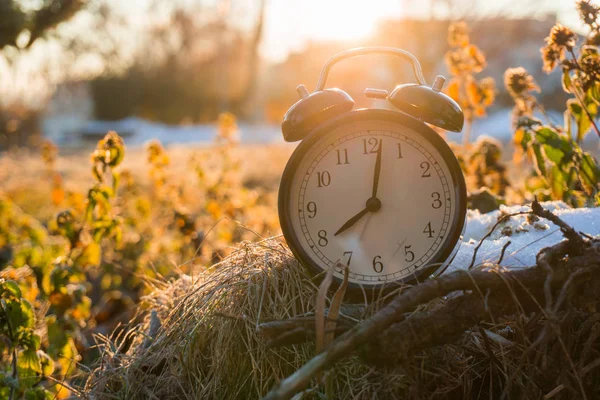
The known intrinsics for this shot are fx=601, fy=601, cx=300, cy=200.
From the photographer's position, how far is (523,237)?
181 cm

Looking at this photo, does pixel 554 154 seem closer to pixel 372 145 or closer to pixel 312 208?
pixel 372 145

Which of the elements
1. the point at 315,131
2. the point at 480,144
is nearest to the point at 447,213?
the point at 315,131

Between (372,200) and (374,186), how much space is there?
39 mm

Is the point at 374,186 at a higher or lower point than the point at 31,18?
lower

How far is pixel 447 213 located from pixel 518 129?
91 centimetres

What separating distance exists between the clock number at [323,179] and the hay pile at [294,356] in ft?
0.83

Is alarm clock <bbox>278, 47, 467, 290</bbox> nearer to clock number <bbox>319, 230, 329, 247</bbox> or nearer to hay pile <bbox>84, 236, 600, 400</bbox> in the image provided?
clock number <bbox>319, 230, 329, 247</bbox>

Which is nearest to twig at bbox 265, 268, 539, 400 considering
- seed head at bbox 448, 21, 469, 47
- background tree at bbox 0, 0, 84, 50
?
seed head at bbox 448, 21, 469, 47

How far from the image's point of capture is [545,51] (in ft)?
6.77

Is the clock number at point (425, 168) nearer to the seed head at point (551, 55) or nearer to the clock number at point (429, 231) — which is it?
the clock number at point (429, 231)

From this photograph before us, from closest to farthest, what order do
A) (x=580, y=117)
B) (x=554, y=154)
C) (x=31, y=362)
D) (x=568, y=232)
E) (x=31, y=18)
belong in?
(x=568, y=232)
(x=31, y=362)
(x=554, y=154)
(x=580, y=117)
(x=31, y=18)

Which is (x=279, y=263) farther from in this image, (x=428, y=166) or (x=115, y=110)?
(x=115, y=110)

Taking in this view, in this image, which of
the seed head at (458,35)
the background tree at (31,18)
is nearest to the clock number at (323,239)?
the seed head at (458,35)

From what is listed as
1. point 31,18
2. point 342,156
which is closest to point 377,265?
point 342,156
